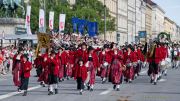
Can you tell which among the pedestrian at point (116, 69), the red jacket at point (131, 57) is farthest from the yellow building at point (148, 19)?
the pedestrian at point (116, 69)

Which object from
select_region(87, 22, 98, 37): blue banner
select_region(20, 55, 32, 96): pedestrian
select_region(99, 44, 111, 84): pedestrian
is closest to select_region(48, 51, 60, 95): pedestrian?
select_region(20, 55, 32, 96): pedestrian

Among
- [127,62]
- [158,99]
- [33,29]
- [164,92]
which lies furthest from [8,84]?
[33,29]

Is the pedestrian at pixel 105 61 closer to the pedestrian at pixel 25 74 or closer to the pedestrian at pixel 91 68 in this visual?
the pedestrian at pixel 91 68

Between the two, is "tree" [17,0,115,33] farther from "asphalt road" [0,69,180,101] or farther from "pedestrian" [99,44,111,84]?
"asphalt road" [0,69,180,101]

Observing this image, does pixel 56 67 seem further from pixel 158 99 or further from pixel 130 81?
pixel 130 81

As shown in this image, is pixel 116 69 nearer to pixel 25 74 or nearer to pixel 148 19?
pixel 25 74

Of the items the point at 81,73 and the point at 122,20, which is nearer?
the point at 81,73

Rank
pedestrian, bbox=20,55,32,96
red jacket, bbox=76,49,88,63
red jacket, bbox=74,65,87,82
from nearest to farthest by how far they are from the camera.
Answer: pedestrian, bbox=20,55,32,96
red jacket, bbox=74,65,87,82
red jacket, bbox=76,49,88,63

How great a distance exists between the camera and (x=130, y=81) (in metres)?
28.1

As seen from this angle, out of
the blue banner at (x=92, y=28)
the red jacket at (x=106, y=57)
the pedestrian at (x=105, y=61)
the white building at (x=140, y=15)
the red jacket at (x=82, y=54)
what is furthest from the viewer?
the white building at (x=140, y=15)

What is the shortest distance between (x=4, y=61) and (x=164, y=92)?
15983mm

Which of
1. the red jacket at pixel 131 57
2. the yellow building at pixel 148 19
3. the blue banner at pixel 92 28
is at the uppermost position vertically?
the yellow building at pixel 148 19

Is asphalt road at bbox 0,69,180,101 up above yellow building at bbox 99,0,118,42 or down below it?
below

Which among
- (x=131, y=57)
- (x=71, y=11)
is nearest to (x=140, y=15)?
(x=71, y=11)
